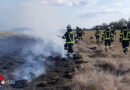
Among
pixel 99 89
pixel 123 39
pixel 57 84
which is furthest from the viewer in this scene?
pixel 123 39

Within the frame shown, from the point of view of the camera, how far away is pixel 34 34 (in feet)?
A: 127

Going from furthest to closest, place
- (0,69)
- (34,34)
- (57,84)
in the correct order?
(34,34) < (0,69) < (57,84)

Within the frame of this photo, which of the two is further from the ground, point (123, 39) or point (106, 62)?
point (123, 39)

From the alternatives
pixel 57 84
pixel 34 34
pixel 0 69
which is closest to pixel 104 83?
pixel 57 84

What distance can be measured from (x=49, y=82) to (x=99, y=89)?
2.46m

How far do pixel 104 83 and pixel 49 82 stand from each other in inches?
96.1

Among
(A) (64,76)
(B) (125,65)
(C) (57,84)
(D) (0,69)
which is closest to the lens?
(C) (57,84)

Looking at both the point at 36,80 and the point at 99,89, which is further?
the point at 36,80

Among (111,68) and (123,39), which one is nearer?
(111,68)

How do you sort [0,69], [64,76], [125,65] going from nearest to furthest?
[64,76] → [125,65] → [0,69]

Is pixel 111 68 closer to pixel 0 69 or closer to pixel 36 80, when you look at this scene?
pixel 36 80

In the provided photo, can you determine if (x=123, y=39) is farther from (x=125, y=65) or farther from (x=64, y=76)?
(x=64, y=76)

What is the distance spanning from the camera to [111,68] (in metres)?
9.37

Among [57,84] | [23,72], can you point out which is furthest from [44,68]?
[57,84]
